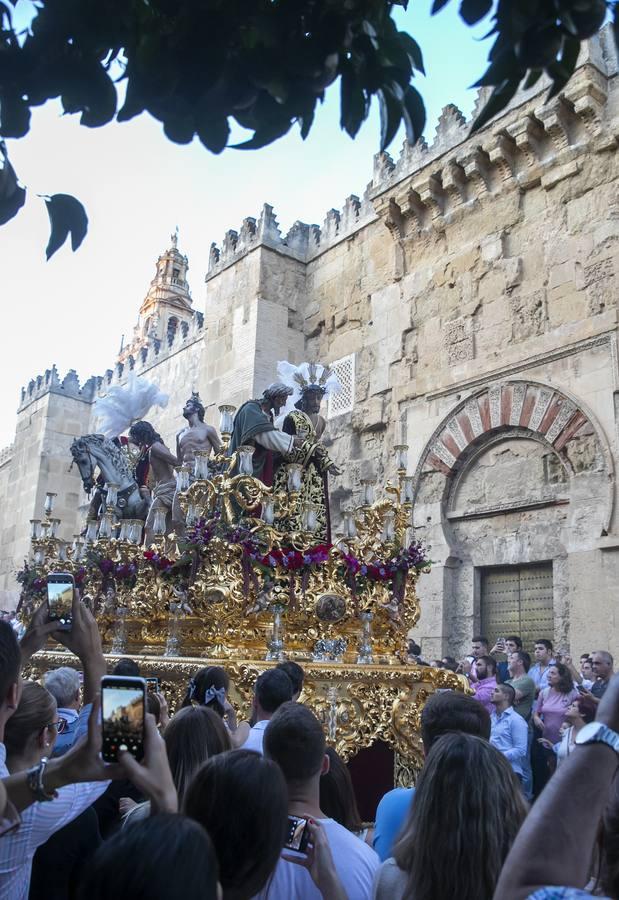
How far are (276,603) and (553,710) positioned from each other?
268 cm

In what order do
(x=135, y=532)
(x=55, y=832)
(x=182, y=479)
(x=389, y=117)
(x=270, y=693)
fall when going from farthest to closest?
(x=135, y=532) < (x=182, y=479) < (x=270, y=693) < (x=55, y=832) < (x=389, y=117)

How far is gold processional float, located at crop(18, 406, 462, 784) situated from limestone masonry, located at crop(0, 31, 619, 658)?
3.97 meters

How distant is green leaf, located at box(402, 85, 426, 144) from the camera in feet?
6.85

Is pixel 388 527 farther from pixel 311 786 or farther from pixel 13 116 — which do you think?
pixel 13 116

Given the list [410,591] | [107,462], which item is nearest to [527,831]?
[410,591]

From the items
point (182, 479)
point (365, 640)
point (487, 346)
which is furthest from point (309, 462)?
point (487, 346)

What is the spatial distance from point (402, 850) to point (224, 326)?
1414 cm

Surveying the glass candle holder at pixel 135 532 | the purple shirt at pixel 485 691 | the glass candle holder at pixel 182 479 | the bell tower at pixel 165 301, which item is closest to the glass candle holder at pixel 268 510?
the glass candle holder at pixel 182 479

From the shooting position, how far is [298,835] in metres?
2.01

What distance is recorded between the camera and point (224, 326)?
1546 centimetres

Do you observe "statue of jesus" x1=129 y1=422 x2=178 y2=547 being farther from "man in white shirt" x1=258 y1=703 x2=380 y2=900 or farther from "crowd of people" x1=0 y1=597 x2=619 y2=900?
"man in white shirt" x1=258 y1=703 x2=380 y2=900

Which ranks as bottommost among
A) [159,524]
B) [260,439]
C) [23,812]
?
[23,812]

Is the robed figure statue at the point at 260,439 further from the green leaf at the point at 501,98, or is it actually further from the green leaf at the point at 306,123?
the green leaf at the point at 501,98

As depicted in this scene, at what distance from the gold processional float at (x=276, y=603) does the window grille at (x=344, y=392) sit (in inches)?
264
